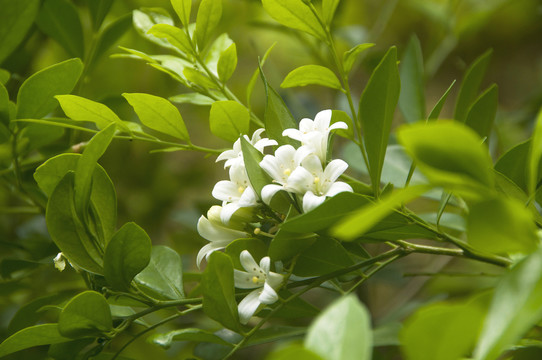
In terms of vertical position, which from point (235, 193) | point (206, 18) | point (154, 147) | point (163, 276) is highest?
point (206, 18)

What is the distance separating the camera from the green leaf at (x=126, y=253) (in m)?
0.40

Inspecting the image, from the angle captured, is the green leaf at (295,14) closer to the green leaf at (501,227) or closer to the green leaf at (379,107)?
the green leaf at (379,107)

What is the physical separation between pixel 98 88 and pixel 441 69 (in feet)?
4.21

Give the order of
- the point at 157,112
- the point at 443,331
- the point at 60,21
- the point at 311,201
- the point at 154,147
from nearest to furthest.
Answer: the point at 443,331 → the point at 311,201 → the point at 157,112 → the point at 60,21 → the point at 154,147

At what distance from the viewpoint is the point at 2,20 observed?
1.85 ft

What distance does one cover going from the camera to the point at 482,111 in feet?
1.68

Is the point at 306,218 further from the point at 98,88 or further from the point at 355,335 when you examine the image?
the point at 98,88

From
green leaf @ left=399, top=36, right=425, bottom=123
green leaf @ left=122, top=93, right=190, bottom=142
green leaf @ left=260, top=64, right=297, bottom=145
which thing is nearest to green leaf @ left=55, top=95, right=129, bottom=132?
green leaf @ left=122, top=93, right=190, bottom=142

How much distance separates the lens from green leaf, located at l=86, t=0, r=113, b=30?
608 millimetres

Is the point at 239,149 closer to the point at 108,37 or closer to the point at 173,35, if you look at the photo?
the point at 173,35

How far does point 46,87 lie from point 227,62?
0.16 m

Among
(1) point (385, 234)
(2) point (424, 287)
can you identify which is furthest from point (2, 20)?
(2) point (424, 287)

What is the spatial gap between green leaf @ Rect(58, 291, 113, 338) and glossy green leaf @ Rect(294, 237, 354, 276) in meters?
0.15

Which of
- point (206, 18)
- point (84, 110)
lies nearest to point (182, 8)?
point (206, 18)
